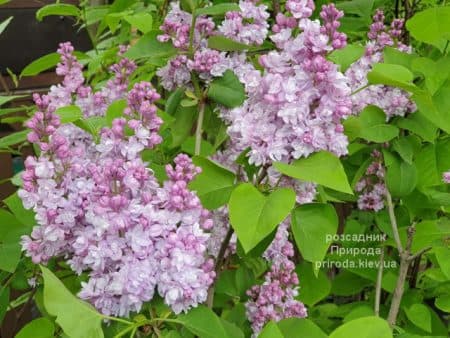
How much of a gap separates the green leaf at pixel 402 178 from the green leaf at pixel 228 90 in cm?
42

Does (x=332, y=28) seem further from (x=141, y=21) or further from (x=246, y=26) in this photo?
(x=141, y=21)

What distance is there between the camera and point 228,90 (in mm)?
1166

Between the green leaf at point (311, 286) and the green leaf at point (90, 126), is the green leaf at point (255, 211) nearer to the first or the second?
the green leaf at point (90, 126)

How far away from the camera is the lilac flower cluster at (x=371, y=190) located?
156 centimetres

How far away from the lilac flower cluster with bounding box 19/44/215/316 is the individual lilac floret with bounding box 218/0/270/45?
30 cm

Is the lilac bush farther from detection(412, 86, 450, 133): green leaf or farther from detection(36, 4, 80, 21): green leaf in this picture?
detection(36, 4, 80, 21): green leaf

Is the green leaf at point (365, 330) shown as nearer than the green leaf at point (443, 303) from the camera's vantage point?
Yes

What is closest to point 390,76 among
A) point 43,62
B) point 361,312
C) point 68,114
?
point 68,114

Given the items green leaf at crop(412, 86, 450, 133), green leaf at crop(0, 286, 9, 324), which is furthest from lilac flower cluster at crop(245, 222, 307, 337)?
green leaf at crop(0, 286, 9, 324)

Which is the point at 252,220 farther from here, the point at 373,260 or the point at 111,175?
the point at 373,260

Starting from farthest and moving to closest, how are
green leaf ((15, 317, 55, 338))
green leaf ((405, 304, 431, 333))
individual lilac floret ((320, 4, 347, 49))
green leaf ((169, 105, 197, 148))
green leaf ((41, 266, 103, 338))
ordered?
green leaf ((405, 304, 431, 333))
green leaf ((169, 105, 197, 148))
green leaf ((15, 317, 55, 338))
individual lilac floret ((320, 4, 347, 49))
green leaf ((41, 266, 103, 338))

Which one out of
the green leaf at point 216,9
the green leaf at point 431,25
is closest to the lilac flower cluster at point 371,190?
the green leaf at point 431,25

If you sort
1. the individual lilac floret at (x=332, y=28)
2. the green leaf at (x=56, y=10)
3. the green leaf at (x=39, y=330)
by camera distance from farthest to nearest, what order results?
the green leaf at (x=56, y=10), the green leaf at (x=39, y=330), the individual lilac floret at (x=332, y=28)

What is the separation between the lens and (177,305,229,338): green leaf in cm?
86
